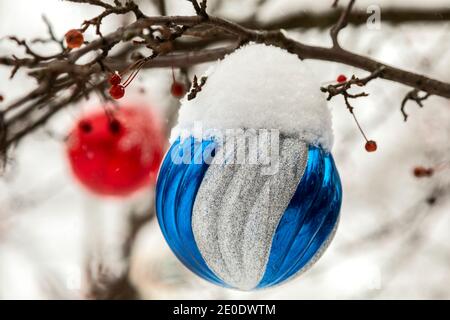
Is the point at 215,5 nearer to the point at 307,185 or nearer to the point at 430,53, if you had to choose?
the point at 430,53

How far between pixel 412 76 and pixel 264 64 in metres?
0.37

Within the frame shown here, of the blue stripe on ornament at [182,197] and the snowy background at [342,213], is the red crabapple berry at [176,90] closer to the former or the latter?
the blue stripe on ornament at [182,197]

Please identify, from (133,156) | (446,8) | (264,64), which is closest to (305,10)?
(446,8)

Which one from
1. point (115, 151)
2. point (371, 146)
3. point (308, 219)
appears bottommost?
point (308, 219)

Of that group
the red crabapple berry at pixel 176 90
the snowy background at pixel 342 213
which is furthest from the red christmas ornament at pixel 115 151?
the snowy background at pixel 342 213

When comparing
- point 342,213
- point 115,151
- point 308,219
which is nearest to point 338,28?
point 308,219

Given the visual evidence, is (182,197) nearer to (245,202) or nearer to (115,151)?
(245,202)

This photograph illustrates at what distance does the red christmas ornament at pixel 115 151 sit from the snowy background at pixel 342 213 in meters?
0.97

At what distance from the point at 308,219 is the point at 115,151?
724 mm

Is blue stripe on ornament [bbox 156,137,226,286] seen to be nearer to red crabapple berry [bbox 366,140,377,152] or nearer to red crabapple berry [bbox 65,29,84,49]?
red crabapple berry [bbox 65,29,84,49]

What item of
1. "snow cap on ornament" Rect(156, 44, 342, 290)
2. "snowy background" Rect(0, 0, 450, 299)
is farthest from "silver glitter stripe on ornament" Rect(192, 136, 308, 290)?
"snowy background" Rect(0, 0, 450, 299)

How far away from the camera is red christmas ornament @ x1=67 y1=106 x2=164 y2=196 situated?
156 cm

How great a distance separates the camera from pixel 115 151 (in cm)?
156

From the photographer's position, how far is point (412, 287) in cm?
392
